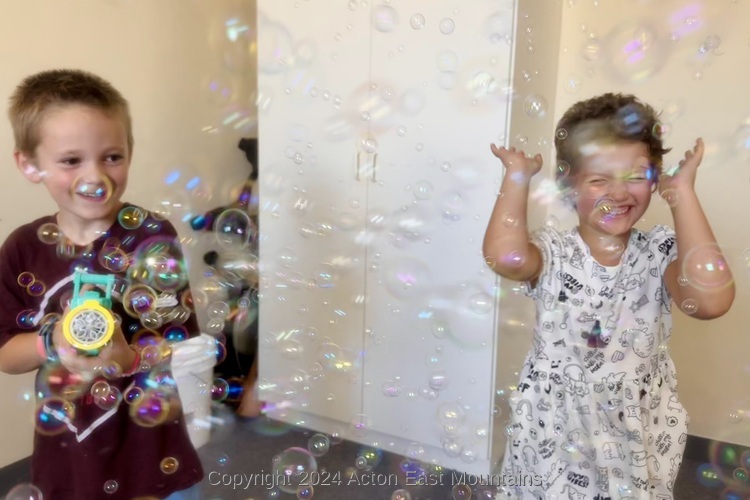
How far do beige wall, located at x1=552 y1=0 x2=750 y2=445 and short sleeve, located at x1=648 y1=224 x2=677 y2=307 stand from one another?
0.76 meters

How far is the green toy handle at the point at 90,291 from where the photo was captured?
94 cm

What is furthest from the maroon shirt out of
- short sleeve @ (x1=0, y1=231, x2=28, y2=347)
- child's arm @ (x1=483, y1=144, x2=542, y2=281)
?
child's arm @ (x1=483, y1=144, x2=542, y2=281)

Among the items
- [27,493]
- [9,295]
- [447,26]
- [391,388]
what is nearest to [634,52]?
[447,26]

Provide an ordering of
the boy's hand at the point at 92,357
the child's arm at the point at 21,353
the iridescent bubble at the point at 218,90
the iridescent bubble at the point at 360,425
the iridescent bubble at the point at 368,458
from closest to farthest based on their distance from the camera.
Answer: the boy's hand at the point at 92,357
the child's arm at the point at 21,353
the iridescent bubble at the point at 368,458
the iridescent bubble at the point at 360,425
the iridescent bubble at the point at 218,90

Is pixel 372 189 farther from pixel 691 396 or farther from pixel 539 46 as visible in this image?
pixel 691 396

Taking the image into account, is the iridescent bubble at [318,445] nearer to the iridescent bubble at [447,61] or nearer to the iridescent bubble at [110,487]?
the iridescent bubble at [110,487]

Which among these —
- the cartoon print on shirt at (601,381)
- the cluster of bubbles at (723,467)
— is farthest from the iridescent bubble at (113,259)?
the cluster of bubbles at (723,467)

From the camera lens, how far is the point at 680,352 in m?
2.16

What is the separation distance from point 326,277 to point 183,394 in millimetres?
636

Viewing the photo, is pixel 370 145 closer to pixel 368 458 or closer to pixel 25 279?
pixel 368 458

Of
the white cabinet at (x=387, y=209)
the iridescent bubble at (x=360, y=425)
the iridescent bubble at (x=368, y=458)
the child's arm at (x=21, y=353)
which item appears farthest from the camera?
the iridescent bubble at (x=360, y=425)

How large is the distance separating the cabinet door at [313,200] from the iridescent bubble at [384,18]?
0.13 feet

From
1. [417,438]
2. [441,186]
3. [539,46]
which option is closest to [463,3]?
[539,46]

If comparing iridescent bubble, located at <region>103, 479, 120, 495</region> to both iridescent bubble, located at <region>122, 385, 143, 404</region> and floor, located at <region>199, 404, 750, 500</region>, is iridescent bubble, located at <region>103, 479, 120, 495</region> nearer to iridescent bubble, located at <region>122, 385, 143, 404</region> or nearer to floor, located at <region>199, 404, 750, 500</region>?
iridescent bubble, located at <region>122, 385, 143, 404</region>
